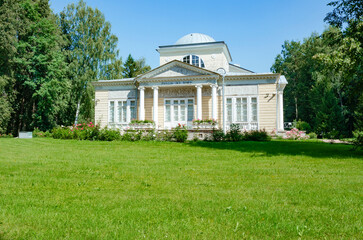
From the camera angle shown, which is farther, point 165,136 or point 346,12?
point 165,136

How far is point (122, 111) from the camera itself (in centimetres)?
2519

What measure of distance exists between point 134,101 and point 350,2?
59.8ft

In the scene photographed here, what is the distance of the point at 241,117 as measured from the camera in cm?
2294

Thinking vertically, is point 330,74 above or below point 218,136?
above

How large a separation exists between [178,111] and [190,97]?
5.28 ft

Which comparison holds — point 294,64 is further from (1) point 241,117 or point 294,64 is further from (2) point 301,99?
(1) point 241,117

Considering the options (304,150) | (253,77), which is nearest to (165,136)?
(304,150)

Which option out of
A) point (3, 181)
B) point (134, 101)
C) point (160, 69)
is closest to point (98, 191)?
point (3, 181)

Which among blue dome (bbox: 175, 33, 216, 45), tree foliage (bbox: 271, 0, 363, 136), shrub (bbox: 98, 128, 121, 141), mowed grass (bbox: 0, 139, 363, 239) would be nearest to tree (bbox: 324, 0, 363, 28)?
tree foliage (bbox: 271, 0, 363, 136)

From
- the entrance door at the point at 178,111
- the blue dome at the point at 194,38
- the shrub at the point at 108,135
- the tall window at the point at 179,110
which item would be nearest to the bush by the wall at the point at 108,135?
the shrub at the point at 108,135

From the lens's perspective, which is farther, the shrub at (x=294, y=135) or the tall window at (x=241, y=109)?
the tall window at (x=241, y=109)

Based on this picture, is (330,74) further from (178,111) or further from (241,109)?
(178,111)

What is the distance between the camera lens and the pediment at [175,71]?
2217 cm

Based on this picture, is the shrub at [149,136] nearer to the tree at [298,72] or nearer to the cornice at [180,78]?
the cornice at [180,78]
